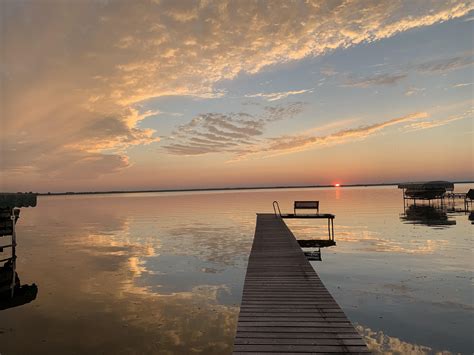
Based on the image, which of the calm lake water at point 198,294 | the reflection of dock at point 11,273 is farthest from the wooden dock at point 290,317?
the reflection of dock at point 11,273

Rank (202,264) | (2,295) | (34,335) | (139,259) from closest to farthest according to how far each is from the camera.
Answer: (34,335)
(2,295)
(202,264)
(139,259)

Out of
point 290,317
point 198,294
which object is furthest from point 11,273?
point 290,317

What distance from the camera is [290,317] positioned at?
827 cm

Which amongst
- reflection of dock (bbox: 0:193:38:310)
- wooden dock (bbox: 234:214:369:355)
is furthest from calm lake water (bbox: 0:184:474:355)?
wooden dock (bbox: 234:214:369:355)

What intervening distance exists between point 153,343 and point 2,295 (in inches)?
399

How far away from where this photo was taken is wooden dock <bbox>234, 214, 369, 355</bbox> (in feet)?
22.3

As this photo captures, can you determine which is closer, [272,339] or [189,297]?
[272,339]

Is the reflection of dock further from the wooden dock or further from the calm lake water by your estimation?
the wooden dock

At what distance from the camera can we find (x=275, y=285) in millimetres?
11211

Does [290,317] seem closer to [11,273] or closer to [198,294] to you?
[198,294]

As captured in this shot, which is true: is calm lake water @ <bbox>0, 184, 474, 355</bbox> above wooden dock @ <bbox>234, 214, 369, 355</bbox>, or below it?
below

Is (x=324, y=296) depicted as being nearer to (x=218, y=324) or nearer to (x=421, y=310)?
(x=218, y=324)

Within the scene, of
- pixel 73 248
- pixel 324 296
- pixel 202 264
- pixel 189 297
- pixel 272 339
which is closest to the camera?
pixel 272 339

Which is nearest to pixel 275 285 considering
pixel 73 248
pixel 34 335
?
pixel 34 335
